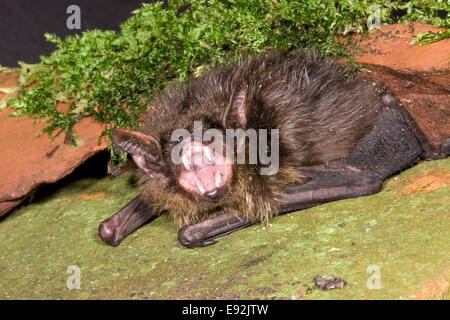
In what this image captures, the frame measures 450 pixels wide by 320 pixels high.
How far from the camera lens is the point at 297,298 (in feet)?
10.4

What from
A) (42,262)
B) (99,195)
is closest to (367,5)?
(99,195)

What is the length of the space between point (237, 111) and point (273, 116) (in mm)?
258

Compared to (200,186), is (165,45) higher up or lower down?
higher up

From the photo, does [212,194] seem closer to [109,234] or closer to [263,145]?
[263,145]

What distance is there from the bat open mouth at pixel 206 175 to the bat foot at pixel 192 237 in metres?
0.25

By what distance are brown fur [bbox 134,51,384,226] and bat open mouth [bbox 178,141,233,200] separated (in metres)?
0.11

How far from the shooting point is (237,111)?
4012mm

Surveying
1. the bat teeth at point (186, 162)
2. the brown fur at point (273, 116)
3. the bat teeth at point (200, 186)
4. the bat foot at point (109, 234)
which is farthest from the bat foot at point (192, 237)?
the bat foot at point (109, 234)

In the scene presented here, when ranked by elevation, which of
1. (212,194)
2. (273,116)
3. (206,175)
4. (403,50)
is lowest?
(212,194)

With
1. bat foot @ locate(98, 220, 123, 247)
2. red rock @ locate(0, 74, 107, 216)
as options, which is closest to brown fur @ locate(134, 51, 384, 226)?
bat foot @ locate(98, 220, 123, 247)

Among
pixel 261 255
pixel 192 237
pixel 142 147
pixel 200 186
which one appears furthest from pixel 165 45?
pixel 261 255

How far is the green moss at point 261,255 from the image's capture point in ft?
10.6

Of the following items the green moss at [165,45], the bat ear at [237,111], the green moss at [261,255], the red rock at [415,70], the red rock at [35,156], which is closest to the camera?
the green moss at [261,255]

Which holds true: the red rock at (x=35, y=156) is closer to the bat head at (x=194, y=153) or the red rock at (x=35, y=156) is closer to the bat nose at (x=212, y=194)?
the bat head at (x=194, y=153)
